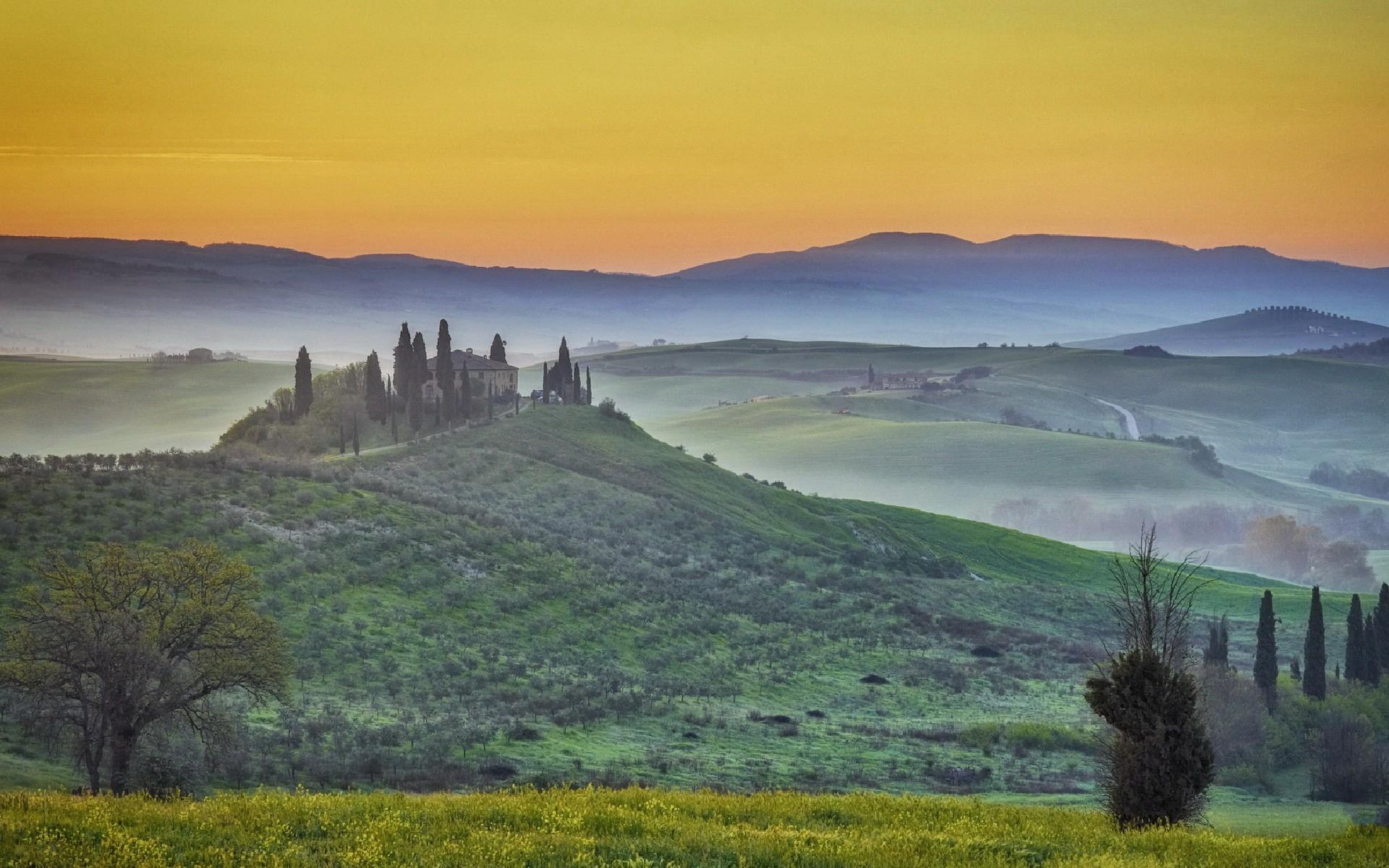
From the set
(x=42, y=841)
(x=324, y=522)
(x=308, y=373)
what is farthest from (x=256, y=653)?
(x=308, y=373)

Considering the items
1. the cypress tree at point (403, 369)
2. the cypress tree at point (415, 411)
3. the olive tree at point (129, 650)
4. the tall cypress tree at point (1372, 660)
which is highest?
the cypress tree at point (403, 369)

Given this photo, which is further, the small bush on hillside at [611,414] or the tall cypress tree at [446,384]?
the small bush on hillside at [611,414]

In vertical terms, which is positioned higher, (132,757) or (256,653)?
(256,653)

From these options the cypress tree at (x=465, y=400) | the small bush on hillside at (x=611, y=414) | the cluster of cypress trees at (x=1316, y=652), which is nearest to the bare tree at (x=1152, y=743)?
the cluster of cypress trees at (x=1316, y=652)

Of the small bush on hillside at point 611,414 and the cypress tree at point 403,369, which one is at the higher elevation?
the cypress tree at point 403,369

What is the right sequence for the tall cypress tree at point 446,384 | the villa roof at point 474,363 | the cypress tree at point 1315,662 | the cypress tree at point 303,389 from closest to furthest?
the cypress tree at point 1315,662 < the cypress tree at point 303,389 < the tall cypress tree at point 446,384 < the villa roof at point 474,363

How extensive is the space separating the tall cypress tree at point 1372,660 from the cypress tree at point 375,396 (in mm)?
86936

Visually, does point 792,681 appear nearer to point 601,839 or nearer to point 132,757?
point 132,757

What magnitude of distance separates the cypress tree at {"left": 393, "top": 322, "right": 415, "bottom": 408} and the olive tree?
298 ft

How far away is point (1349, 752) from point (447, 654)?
139 ft

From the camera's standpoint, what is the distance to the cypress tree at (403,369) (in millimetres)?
125750

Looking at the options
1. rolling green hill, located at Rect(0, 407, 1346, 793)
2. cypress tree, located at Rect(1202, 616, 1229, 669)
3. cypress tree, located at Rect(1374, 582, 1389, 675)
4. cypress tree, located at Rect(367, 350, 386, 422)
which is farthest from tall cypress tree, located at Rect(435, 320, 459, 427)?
cypress tree, located at Rect(1374, 582, 1389, 675)

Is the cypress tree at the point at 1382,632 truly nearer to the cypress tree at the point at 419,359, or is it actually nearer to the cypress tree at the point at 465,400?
the cypress tree at the point at 419,359

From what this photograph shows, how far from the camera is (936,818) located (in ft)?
61.8
